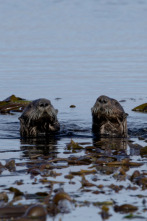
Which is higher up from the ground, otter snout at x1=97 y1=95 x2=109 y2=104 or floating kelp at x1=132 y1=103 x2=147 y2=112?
otter snout at x1=97 y1=95 x2=109 y2=104

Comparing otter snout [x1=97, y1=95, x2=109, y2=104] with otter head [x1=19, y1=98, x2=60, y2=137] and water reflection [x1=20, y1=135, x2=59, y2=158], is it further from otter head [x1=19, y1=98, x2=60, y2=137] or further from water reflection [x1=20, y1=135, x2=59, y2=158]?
water reflection [x1=20, y1=135, x2=59, y2=158]

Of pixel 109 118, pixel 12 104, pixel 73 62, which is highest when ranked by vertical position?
pixel 73 62

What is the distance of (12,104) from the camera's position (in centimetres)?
1373

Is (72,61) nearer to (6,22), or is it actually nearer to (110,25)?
(110,25)

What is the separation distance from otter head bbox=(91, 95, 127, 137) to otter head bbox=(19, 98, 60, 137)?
0.70m

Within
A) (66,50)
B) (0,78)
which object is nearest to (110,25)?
(66,50)

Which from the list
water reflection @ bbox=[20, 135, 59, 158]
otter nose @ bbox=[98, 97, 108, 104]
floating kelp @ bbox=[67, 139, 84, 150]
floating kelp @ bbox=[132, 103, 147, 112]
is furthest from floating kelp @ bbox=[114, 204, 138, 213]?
floating kelp @ bbox=[132, 103, 147, 112]

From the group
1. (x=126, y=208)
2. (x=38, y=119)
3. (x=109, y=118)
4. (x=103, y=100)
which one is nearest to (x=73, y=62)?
(x=109, y=118)

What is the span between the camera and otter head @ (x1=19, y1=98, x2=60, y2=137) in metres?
9.23

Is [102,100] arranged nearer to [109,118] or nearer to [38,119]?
[109,118]

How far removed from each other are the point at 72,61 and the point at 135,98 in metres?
6.20

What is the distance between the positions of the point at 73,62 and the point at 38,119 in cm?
1120

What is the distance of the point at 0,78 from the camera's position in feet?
57.5

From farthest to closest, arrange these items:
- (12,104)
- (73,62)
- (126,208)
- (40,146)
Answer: (73,62) → (12,104) → (40,146) → (126,208)
